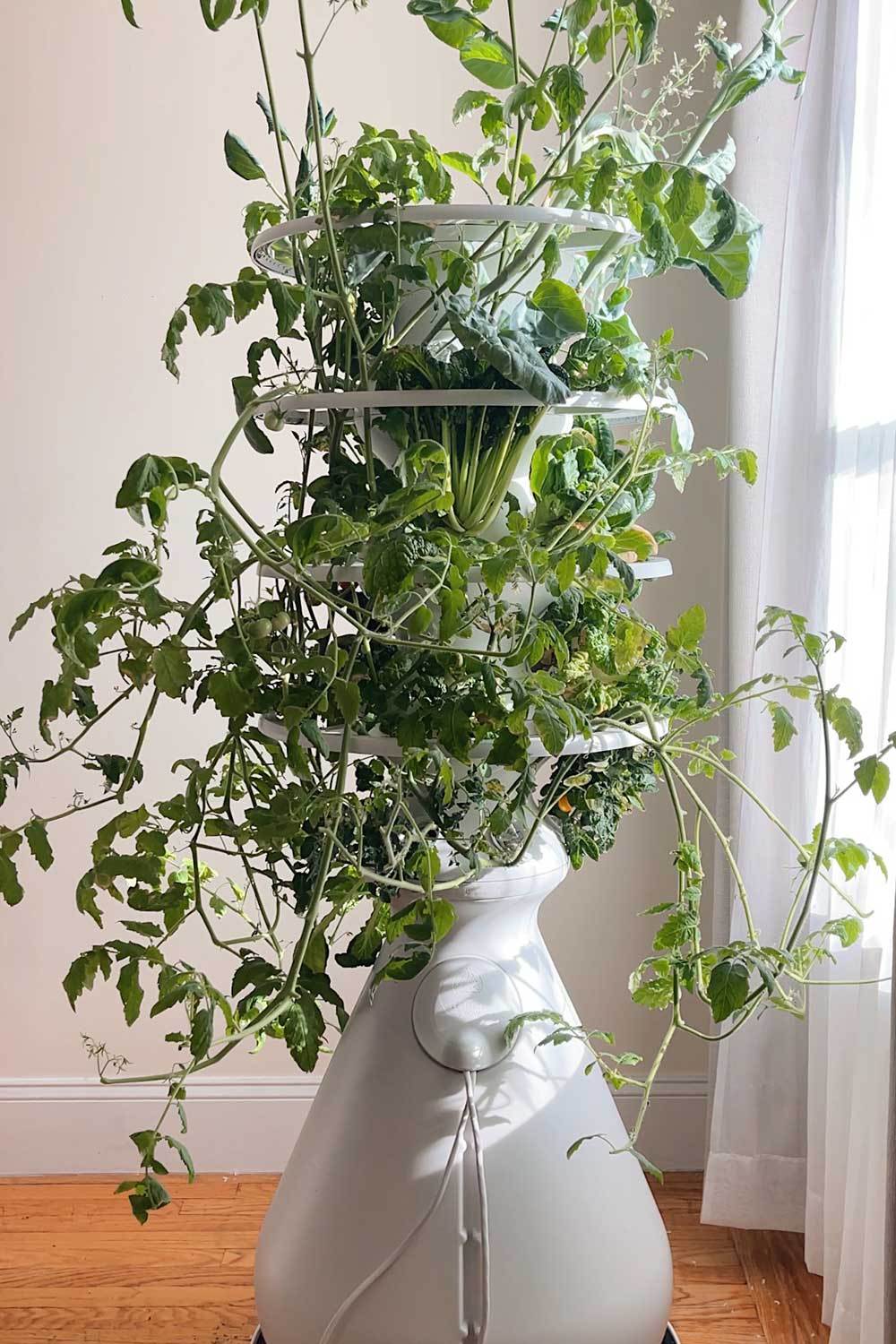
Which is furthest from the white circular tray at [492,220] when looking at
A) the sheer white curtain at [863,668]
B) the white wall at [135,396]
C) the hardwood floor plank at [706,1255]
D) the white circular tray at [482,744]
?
the hardwood floor plank at [706,1255]

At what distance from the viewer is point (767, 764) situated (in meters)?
1.68

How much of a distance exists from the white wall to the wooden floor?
11 cm

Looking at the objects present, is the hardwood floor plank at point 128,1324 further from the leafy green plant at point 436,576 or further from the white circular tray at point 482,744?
the white circular tray at point 482,744

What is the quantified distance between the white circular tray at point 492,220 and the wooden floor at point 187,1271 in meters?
1.38

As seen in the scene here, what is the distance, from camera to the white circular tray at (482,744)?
0.99 m

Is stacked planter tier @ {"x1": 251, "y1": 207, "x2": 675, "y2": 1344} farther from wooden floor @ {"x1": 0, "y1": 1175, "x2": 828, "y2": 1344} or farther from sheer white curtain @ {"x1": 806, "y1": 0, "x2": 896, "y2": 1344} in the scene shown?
wooden floor @ {"x1": 0, "y1": 1175, "x2": 828, "y2": 1344}

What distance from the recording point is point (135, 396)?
207 centimetres

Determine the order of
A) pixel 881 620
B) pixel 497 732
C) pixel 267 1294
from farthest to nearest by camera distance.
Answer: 1. pixel 881 620
2. pixel 267 1294
3. pixel 497 732

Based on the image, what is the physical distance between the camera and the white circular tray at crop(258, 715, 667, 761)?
99cm

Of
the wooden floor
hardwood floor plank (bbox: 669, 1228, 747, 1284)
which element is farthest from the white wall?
hardwood floor plank (bbox: 669, 1228, 747, 1284)

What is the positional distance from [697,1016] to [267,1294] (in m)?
1.23

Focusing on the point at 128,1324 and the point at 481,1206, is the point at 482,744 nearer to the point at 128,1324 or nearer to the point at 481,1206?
the point at 481,1206

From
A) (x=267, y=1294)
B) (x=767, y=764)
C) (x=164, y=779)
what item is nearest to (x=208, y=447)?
(x=164, y=779)

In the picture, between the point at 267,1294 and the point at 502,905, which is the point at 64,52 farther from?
the point at 267,1294
